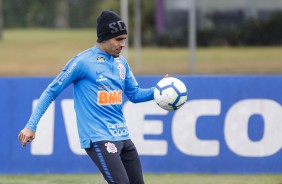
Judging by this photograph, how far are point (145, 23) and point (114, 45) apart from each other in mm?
50123

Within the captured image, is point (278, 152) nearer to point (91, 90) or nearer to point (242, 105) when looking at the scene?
point (242, 105)

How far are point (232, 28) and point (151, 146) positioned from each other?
119ft

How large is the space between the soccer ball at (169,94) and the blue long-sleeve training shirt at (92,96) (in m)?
0.39

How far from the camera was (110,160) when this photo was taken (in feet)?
23.0

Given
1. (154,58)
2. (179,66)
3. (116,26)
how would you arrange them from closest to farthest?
1. (116,26)
2. (179,66)
3. (154,58)

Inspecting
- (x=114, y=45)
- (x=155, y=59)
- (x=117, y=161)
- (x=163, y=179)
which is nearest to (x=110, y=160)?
(x=117, y=161)

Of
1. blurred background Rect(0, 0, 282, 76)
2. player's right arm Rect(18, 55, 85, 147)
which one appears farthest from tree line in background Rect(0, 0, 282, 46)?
player's right arm Rect(18, 55, 85, 147)

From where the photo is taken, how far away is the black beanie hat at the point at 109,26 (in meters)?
7.15

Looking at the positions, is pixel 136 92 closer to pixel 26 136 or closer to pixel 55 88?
pixel 55 88

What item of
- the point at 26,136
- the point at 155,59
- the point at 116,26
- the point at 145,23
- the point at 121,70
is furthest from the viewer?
the point at 145,23

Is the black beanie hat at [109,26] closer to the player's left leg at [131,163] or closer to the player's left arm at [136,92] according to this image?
the player's left arm at [136,92]

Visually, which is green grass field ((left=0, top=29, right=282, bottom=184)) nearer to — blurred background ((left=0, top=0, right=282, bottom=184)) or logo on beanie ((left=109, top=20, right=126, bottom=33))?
blurred background ((left=0, top=0, right=282, bottom=184))

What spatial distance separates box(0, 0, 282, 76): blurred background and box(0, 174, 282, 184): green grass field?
20314mm

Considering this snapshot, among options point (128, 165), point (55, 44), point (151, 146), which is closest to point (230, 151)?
point (151, 146)
